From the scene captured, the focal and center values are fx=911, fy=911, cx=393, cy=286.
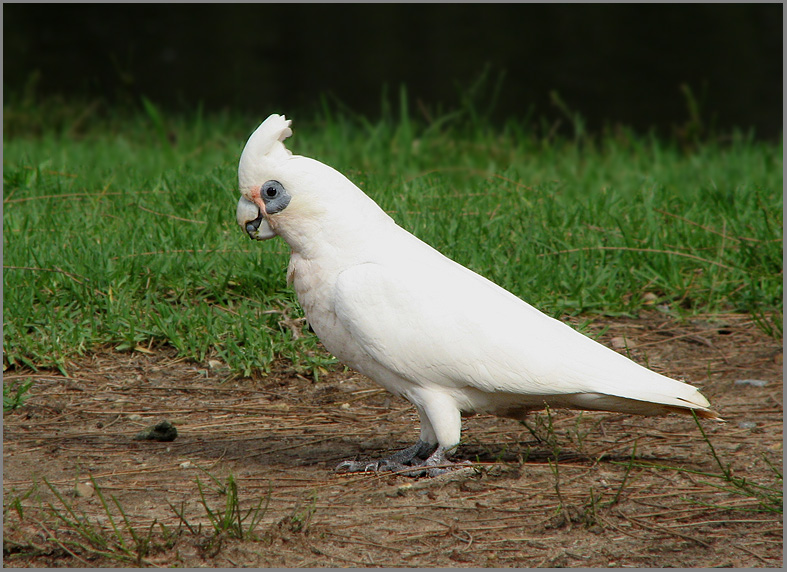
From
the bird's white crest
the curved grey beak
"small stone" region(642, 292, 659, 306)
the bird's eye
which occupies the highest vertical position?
the bird's white crest

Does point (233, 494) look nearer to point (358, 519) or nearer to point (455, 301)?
point (358, 519)

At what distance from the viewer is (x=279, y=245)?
4.69m

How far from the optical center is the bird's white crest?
302 cm

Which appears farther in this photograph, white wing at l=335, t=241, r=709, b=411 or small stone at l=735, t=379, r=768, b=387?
small stone at l=735, t=379, r=768, b=387

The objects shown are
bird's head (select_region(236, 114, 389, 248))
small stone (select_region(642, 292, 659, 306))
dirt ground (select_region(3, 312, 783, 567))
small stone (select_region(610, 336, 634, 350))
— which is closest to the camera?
dirt ground (select_region(3, 312, 783, 567))

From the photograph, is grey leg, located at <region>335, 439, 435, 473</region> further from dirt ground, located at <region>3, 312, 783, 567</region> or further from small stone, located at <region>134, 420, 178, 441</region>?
small stone, located at <region>134, 420, 178, 441</region>

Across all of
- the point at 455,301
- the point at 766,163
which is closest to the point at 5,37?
the point at 766,163

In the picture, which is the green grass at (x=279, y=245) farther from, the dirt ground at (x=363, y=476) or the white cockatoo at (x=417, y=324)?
the white cockatoo at (x=417, y=324)

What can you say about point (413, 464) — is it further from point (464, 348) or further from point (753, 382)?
point (753, 382)

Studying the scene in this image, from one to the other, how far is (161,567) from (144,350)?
1769mm

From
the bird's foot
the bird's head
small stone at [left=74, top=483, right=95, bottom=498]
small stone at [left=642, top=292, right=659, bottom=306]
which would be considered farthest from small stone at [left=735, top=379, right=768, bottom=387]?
small stone at [left=74, top=483, right=95, bottom=498]

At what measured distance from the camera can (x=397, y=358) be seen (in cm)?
297

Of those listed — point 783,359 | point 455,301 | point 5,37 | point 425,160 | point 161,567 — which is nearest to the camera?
point 161,567

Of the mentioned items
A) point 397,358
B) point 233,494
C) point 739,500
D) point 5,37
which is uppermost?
point 5,37
